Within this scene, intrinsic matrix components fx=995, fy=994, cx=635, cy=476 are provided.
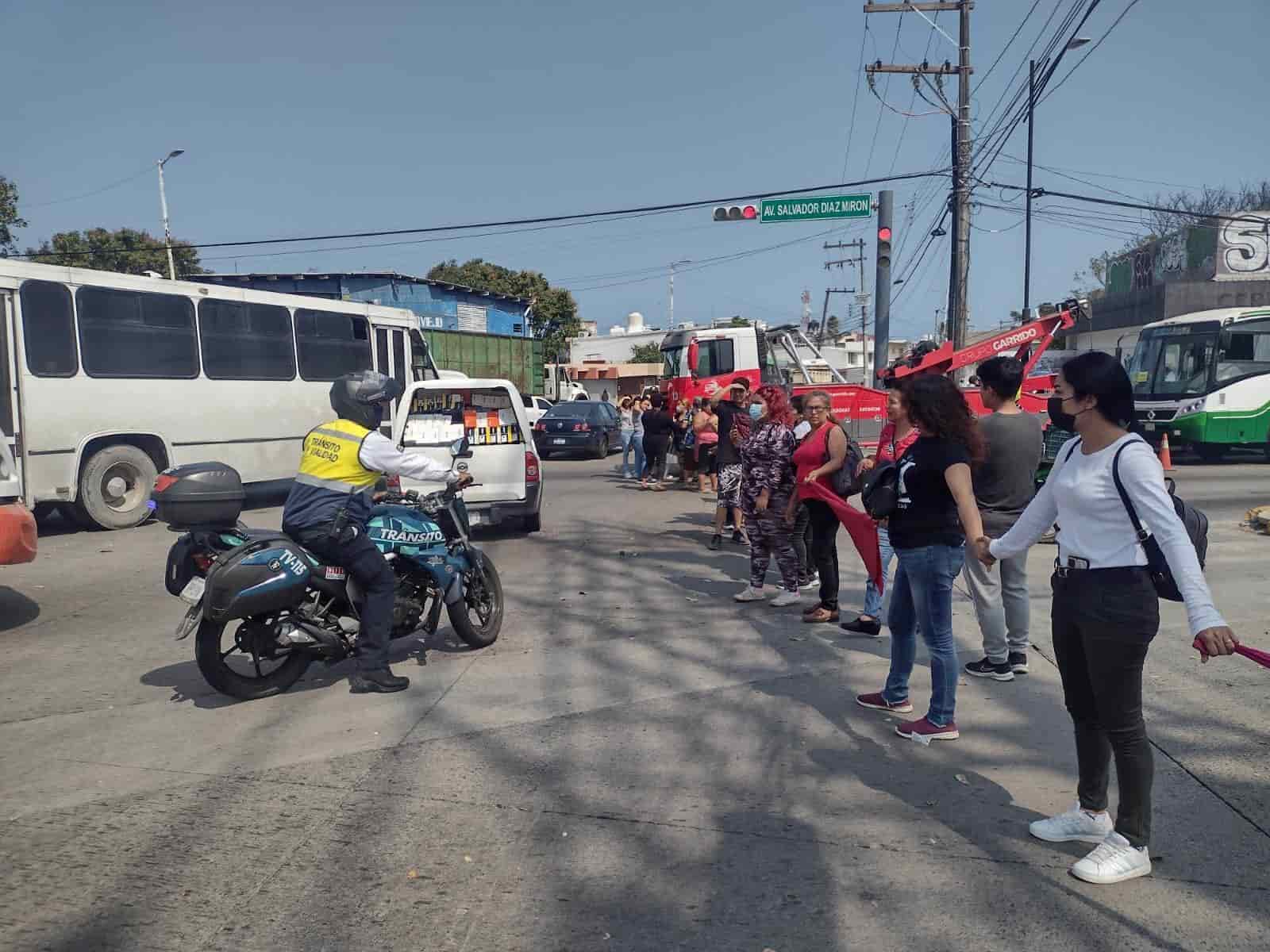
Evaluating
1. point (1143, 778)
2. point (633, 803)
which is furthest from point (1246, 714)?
point (633, 803)

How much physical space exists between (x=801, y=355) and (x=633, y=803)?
17.8 metres

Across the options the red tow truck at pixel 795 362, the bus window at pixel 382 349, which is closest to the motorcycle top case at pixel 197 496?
the red tow truck at pixel 795 362

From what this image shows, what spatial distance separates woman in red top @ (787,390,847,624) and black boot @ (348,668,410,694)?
3.17 meters

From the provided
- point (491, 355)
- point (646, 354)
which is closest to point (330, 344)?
point (491, 355)

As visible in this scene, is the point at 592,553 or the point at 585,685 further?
the point at 592,553

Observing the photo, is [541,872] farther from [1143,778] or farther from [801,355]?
[801,355]

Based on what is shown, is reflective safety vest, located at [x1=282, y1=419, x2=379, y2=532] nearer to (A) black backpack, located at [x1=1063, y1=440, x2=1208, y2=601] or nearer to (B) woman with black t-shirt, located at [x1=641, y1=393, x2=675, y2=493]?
(A) black backpack, located at [x1=1063, y1=440, x2=1208, y2=601]

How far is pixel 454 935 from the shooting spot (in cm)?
324

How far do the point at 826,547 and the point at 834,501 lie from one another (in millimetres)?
444

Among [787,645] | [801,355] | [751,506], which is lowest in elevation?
[787,645]

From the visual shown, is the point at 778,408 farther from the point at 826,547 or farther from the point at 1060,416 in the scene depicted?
the point at 1060,416

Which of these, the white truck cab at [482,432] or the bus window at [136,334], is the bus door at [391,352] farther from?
the white truck cab at [482,432]

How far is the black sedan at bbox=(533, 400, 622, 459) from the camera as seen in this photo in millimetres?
23891

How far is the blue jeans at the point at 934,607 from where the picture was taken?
4758mm
